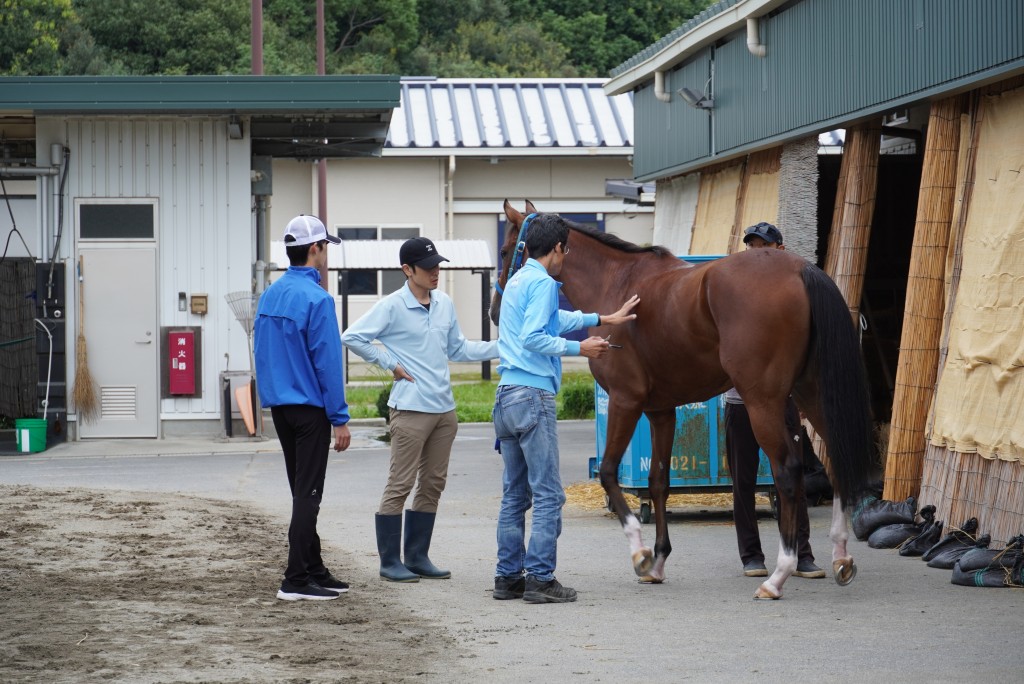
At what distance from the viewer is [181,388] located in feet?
55.8

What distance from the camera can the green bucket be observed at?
1611 cm

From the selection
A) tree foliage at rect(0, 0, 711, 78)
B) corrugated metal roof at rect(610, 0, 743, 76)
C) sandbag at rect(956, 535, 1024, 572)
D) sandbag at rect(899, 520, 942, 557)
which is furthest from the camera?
tree foliage at rect(0, 0, 711, 78)

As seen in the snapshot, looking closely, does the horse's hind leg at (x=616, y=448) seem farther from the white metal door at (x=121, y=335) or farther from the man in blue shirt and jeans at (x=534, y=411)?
the white metal door at (x=121, y=335)

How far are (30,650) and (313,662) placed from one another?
131cm

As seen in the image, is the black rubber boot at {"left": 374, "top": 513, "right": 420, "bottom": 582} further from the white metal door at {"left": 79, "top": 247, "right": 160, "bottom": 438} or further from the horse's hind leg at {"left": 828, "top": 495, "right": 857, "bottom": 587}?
the white metal door at {"left": 79, "top": 247, "right": 160, "bottom": 438}

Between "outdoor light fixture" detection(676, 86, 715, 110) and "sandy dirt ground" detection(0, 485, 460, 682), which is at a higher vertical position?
"outdoor light fixture" detection(676, 86, 715, 110)

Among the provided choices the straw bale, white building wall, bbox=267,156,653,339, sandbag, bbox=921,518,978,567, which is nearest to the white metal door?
the straw bale

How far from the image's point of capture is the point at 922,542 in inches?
346

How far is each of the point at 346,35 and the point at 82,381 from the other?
43.9 meters

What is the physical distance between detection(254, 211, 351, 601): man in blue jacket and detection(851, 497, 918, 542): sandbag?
397 cm

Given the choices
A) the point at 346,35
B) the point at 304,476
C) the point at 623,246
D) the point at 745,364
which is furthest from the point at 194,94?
the point at 346,35

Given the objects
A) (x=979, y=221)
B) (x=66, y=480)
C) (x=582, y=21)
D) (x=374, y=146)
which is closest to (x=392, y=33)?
(x=582, y=21)

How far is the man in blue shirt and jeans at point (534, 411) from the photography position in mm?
7316

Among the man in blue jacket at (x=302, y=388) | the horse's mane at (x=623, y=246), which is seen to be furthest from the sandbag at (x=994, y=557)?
the man in blue jacket at (x=302, y=388)
